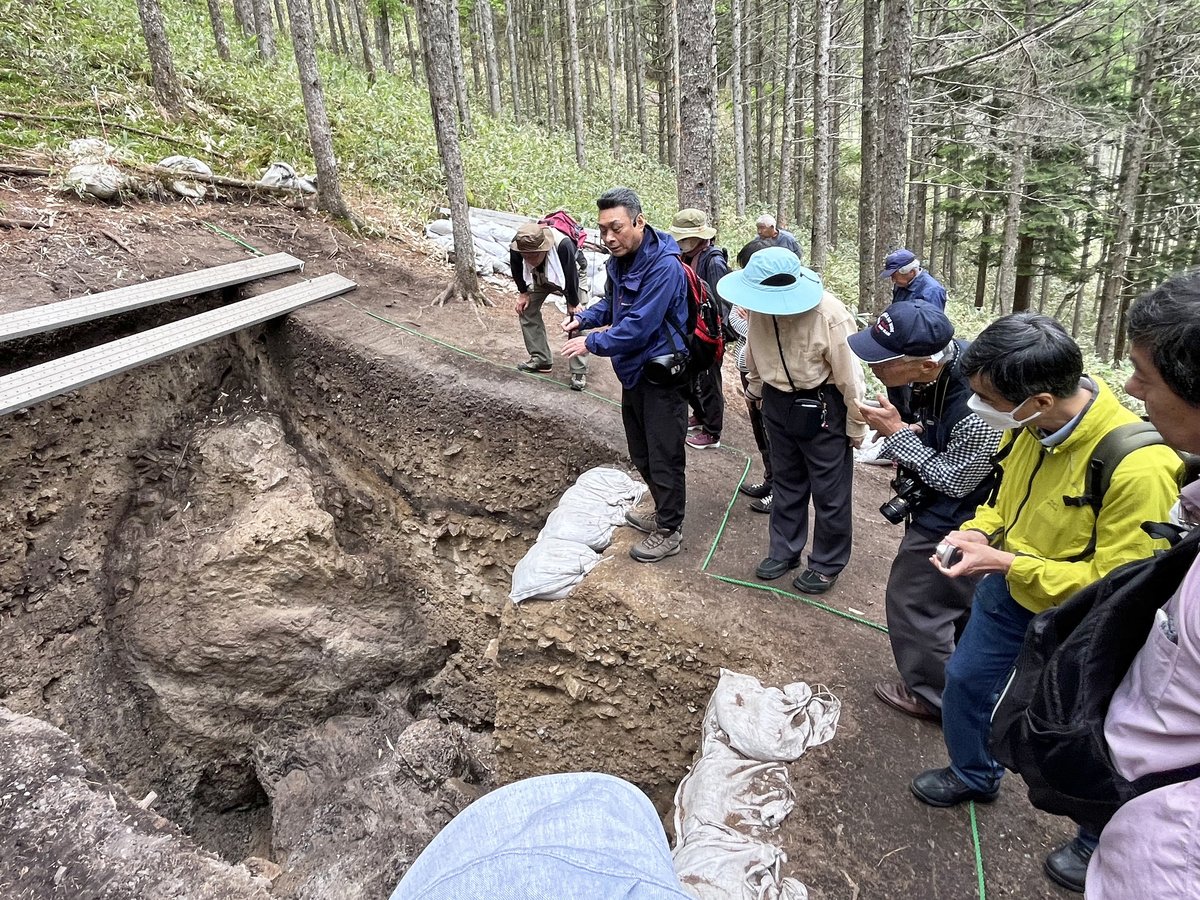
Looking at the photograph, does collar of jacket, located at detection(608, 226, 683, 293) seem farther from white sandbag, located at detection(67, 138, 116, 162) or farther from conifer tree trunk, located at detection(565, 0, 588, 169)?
conifer tree trunk, located at detection(565, 0, 588, 169)

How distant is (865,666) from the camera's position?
3260 millimetres

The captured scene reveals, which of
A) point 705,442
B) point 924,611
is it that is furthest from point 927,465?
point 705,442

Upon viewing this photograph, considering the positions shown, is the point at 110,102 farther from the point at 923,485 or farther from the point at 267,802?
the point at 923,485

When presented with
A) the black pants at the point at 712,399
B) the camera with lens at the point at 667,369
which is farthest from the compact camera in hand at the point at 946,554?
the black pants at the point at 712,399

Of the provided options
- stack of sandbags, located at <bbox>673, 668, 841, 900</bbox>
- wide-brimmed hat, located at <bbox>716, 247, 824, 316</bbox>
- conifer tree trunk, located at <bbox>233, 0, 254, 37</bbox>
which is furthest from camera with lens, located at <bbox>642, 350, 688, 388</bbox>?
conifer tree trunk, located at <bbox>233, 0, 254, 37</bbox>

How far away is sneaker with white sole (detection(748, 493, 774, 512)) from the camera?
4695 mm

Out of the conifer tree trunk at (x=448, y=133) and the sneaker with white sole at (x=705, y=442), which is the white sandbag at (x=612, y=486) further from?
the conifer tree trunk at (x=448, y=133)

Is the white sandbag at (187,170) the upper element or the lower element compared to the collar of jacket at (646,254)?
upper

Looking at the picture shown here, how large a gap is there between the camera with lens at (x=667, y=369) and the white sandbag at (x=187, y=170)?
7.04 m

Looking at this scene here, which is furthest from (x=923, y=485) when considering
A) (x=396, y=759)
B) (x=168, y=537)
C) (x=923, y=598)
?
(x=168, y=537)

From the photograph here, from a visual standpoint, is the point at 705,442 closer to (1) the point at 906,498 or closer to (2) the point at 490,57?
(1) the point at 906,498

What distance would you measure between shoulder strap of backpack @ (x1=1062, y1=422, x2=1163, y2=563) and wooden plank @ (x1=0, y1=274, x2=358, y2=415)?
6.37m

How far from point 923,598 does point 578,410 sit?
3.51 m

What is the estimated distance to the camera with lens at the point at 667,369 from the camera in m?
3.52
